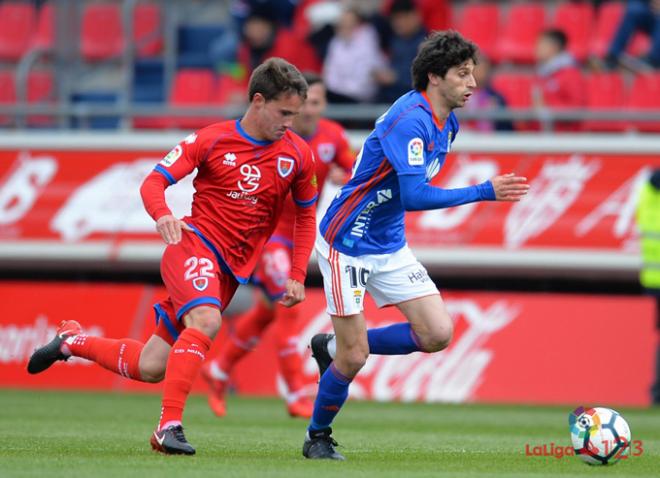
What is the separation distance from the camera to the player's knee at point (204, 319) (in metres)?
7.23

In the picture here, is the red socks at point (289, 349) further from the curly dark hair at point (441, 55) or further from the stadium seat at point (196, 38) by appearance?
the stadium seat at point (196, 38)

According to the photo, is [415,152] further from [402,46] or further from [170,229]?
[402,46]

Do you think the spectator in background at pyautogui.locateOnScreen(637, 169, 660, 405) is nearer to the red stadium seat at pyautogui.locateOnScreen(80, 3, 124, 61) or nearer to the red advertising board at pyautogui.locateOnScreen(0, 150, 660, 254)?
the red advertising board at pyautogui.locateOnScreen(0, 150, 660, 254)

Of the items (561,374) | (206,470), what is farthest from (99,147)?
(206,470)

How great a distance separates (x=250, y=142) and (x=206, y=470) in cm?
201

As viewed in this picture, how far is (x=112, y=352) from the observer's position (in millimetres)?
7820

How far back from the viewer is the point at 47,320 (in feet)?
50.2

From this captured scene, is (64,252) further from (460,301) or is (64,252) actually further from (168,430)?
(168,430)

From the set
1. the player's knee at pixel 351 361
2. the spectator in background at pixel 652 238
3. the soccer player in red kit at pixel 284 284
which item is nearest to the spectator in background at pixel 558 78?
the spectator in background at pixel 652 238

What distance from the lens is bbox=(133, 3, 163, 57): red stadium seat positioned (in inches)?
742

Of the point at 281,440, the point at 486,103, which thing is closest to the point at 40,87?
the point at 486,103

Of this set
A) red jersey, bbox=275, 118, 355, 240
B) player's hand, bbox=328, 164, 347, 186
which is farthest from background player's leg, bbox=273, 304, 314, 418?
player's hand, bbox=328, 164, 347, 186

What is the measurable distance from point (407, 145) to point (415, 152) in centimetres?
6

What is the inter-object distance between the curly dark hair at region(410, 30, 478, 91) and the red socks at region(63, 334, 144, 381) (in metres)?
2.25
